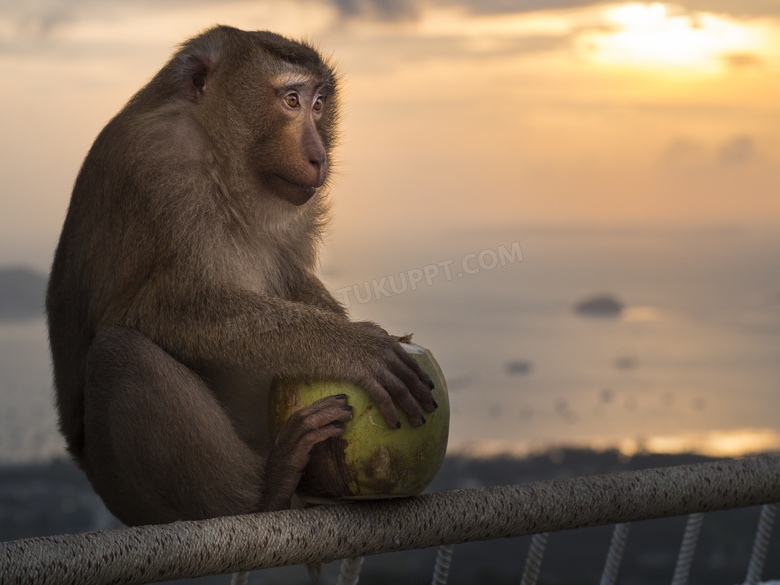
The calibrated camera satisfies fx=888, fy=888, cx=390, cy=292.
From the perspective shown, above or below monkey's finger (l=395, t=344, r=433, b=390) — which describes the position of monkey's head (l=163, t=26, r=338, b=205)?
above

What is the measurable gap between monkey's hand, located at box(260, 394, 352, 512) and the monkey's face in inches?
37.3

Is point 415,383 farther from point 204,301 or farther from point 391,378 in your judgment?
point 204,301

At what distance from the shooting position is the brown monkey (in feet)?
8.45

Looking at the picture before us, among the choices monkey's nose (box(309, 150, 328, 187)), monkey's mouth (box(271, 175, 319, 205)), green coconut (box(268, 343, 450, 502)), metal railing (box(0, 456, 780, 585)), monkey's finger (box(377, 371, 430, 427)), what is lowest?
metal railing (box(0, 456, 780, 585))

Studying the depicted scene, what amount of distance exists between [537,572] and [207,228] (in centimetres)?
158

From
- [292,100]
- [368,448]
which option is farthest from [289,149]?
[368,448]

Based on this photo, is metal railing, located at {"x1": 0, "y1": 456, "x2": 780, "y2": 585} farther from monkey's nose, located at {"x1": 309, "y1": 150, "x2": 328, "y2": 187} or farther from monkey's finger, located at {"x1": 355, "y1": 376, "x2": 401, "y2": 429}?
monkey's nose, located at {"x1": 309, "y1": 150, "x2": 328, "y2": 187}

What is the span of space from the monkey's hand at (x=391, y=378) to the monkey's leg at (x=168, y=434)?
1.61ft

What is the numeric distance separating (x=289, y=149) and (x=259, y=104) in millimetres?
209

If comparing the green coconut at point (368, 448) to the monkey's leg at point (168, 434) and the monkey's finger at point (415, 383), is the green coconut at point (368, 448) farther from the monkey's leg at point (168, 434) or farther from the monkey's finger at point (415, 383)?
the monkey's leg at point (168, 434)

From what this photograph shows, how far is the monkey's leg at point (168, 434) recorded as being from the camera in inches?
102

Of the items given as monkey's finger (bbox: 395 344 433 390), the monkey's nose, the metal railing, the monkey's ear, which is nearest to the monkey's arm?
monkey's finger (bbox: 395 344 433 390)

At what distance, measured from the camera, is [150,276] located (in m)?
2.81

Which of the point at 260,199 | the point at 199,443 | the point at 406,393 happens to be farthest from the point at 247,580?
the point at 260,199
